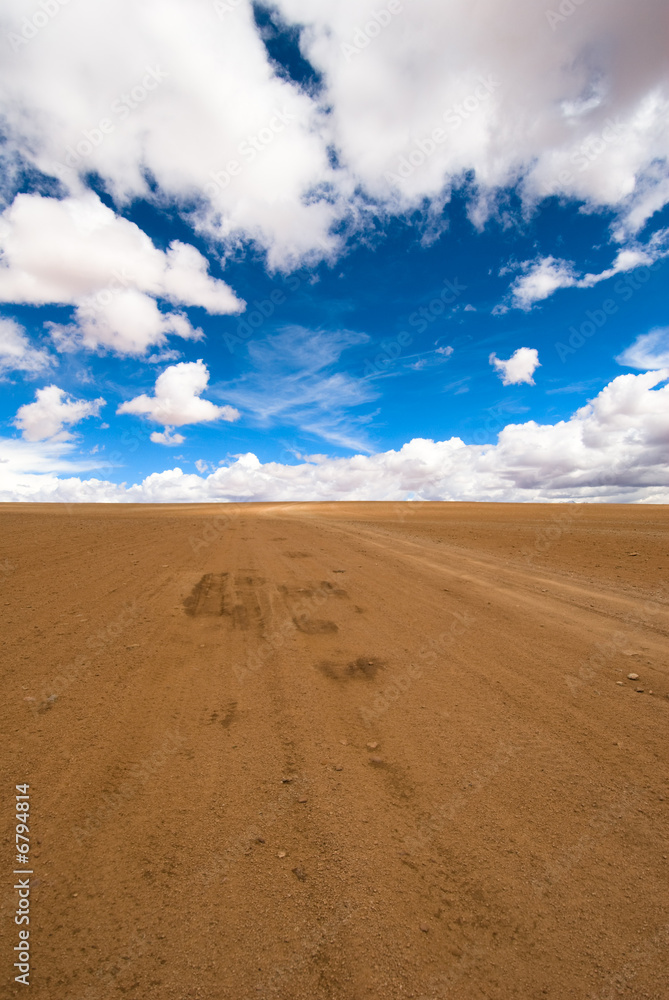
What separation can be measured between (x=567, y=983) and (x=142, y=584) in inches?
337

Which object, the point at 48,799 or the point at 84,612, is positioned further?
the point at 84,612

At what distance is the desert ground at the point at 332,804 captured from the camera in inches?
86.7

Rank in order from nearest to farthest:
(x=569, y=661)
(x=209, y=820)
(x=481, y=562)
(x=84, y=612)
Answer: (x=209, y=820) < (x=569, y=661) < (x=84, y=612) < (x=481, y=562)

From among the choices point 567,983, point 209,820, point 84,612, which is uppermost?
point 84,612

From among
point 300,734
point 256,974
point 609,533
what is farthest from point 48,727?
point 609,533

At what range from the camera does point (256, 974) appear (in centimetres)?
212

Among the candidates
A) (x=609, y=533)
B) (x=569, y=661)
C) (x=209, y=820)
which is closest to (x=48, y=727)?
(x=209, y=820)

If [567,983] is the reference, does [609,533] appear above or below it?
above

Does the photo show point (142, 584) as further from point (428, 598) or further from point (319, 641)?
point (428, 598)

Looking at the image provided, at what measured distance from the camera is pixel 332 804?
10.5 ft

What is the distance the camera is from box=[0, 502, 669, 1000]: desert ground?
86.7 inches

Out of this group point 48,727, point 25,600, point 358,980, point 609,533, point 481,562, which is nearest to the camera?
point 358,980

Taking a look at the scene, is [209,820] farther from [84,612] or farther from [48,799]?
[84,612]

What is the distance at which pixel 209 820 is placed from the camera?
3.00 meters
